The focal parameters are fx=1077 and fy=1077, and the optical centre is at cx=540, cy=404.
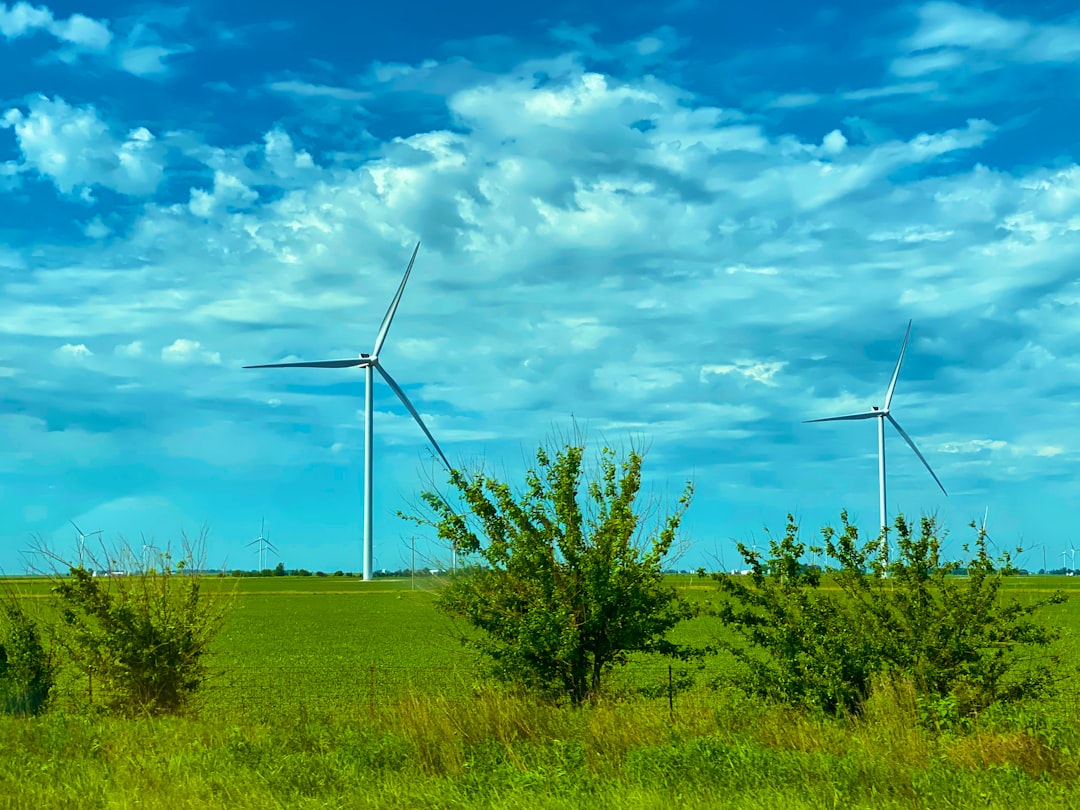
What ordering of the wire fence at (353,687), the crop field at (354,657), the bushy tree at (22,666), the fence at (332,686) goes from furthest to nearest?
1. the crop field at (354,657)
2. the fence at (332,686)
3. the bushy tree at (22,666)
4. the wire fence at (353,687)

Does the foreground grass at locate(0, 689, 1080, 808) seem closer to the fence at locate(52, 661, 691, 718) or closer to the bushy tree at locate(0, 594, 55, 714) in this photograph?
the fence at locate(52, 661, 691, 718)

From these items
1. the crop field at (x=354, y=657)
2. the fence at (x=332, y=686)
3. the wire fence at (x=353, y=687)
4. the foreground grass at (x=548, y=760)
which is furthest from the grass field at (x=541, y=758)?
the crop field at (x=354, y=657)

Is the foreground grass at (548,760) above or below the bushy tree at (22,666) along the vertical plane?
below

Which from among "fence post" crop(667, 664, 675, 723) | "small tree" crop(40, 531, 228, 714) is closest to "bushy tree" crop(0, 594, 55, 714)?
"small tree" crop(40, 531, 228, 714)

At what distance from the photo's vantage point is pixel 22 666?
20.0 meters

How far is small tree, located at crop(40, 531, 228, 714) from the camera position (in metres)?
19.9

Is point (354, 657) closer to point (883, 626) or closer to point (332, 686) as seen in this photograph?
point (332, 686)

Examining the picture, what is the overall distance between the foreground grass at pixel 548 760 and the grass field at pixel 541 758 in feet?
0.09

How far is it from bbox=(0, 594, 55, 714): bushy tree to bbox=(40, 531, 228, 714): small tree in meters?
0.50

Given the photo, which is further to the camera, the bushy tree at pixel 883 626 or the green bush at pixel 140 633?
the green bush at pixel 140 633

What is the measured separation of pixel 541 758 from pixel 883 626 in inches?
264

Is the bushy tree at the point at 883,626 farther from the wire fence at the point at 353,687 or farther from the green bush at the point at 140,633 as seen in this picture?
the green bush at the point at 140,633

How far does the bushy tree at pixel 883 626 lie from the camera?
16.8 meters

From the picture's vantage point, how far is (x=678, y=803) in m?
11.3
